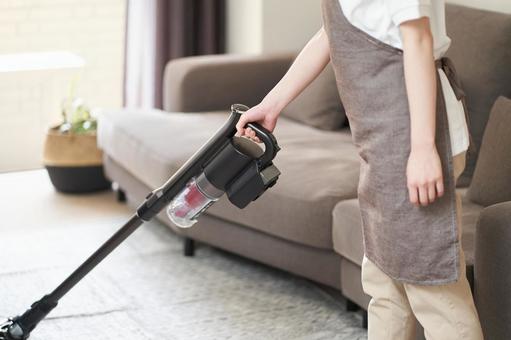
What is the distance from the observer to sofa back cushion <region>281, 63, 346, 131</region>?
364 cm

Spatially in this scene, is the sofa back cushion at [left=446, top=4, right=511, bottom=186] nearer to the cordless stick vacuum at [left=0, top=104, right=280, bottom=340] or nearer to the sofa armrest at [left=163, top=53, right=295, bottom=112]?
the sofa armrest at [left=163, top=53, right=295, bottom=112]

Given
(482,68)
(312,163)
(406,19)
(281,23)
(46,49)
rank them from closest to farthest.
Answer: (406,19) → (482,68) → (312,163) → (281,23) → (46,49)

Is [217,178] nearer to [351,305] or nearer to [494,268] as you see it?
[494,268]

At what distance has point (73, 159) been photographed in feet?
13.5

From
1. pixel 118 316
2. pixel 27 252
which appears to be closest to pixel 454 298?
pixel 118 316

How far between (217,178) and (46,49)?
314 centimetres

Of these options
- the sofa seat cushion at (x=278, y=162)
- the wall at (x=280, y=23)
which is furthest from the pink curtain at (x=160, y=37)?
the sofa seat cushion at (x=278, y=162)

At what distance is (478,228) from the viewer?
81.7 inches

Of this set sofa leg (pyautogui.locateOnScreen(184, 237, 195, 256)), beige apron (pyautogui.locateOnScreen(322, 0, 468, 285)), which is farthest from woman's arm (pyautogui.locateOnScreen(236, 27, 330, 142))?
sofa leg (pyautogui.locateOnScreen(184, 237, 195, 256))

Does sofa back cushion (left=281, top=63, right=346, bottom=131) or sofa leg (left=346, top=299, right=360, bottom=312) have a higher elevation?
sofa back cushion (left=281, top=63, right=346, bottom=131)

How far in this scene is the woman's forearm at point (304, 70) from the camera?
1.98 metres

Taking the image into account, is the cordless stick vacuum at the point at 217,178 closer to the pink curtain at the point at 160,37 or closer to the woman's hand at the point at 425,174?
the woman's hand at the point at 425,174

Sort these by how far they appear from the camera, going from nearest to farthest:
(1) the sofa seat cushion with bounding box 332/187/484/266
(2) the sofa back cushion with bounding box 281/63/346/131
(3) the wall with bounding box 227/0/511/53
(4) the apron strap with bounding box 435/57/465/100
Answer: (4) the apron strap with bounding box 435/57/465/100
(1) the sofa seat cushion with bounding box 332/187/484/266
(2) the sofa back cushion with bounding box 281/63/346/131
(3) the wall with bounding box 227/0/511/53

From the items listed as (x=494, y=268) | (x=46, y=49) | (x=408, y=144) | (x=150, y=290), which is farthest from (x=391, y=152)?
(x=46, y=49)
